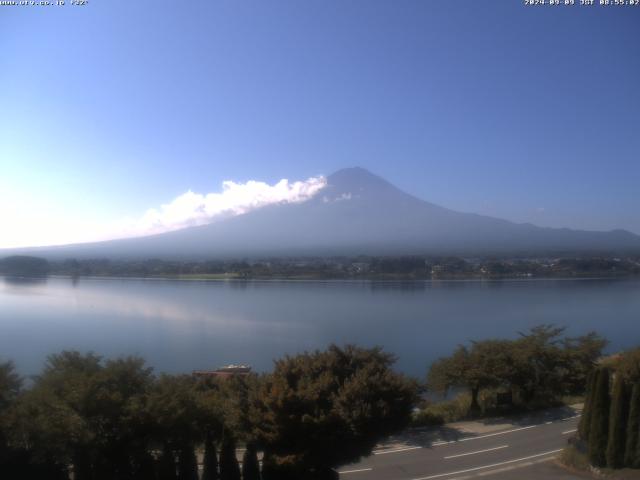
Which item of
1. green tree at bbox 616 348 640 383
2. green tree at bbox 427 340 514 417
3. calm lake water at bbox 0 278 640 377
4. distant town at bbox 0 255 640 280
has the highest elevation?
distant town at bbox 0 255 640 280

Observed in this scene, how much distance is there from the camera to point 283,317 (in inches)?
734

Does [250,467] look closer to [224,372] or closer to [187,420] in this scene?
[187,420]

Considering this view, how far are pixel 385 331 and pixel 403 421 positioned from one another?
460 inches

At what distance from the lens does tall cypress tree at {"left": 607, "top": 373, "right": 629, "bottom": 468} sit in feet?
14.9

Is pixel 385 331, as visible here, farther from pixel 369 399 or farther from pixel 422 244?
pixel 422 244

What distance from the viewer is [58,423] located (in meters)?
3.59

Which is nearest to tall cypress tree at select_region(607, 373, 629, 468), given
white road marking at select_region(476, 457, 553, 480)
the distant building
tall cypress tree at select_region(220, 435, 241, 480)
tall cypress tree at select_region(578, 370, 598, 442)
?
tall cypress tree at select_region(578, 370, 598, 442)

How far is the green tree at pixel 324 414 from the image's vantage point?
3984mm

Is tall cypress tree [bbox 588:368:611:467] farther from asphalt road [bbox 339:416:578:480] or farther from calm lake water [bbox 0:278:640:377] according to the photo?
calm lake water [bbox 0:278:640:377]

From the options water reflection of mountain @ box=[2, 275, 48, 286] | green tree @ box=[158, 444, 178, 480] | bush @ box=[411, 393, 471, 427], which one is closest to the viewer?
green tree @ box=[158, 444, 178, 480]

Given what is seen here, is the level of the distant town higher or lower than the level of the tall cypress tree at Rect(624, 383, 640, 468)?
higher

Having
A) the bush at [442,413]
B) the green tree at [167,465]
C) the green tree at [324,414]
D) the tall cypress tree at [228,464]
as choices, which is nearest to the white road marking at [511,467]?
the green tree at [324,414]

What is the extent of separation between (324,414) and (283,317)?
14783 millimetres

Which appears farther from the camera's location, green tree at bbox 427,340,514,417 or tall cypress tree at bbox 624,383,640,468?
green tree at bbox 427,340,514,417
